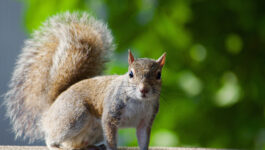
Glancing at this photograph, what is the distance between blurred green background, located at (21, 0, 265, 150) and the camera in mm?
1782

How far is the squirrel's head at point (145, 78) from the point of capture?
1.16 metres

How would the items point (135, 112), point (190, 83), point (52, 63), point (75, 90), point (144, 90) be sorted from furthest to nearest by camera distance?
point (190, 83), point (52, 63), point (75, 90), point (135, 112), point (144, 90)

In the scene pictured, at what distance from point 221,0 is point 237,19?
0.15m

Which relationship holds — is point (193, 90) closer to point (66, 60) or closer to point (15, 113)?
point (66, 60)

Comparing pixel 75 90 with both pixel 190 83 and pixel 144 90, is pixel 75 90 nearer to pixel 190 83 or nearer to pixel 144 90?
pixel 144 90

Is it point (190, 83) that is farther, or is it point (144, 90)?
point (190, 83)

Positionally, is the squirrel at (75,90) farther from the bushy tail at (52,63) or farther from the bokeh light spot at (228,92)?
the bokeh light spot at (228,92)

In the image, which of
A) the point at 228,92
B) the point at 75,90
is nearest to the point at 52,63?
the point at 75,90

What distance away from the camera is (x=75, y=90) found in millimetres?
1442

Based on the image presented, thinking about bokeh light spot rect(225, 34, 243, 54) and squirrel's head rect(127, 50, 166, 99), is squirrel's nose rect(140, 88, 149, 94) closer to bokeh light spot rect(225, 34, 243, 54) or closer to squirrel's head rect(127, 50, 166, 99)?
squirrel's head rect(127, 50, 166, 99)

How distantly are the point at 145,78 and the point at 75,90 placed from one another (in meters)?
0.36

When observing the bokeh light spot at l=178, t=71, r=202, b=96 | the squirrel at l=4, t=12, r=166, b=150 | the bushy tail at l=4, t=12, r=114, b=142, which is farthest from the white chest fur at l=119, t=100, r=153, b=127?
the bokeh light spot at l=178, t=71, r=202, b=96

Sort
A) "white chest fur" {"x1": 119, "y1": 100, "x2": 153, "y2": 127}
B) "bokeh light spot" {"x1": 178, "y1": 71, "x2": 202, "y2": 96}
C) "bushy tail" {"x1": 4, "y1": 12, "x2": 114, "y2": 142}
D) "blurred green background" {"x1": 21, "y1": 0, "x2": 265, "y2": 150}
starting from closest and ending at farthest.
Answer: "white chest fur" {"x1": 119, "y1": 100, "x2": 153, "y2": 127} < "bushy tail" {"x1": 4, "y1": 12, "x2": 114, "y2": 142} < "blurred green background" {"x1": 21, "y1": 0, "x2": 265, "y2": 150} < "bokeh light spot" {"x1": 178, "y1": 71, "x2": 202, "y2": 96}

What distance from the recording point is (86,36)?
162 cm
